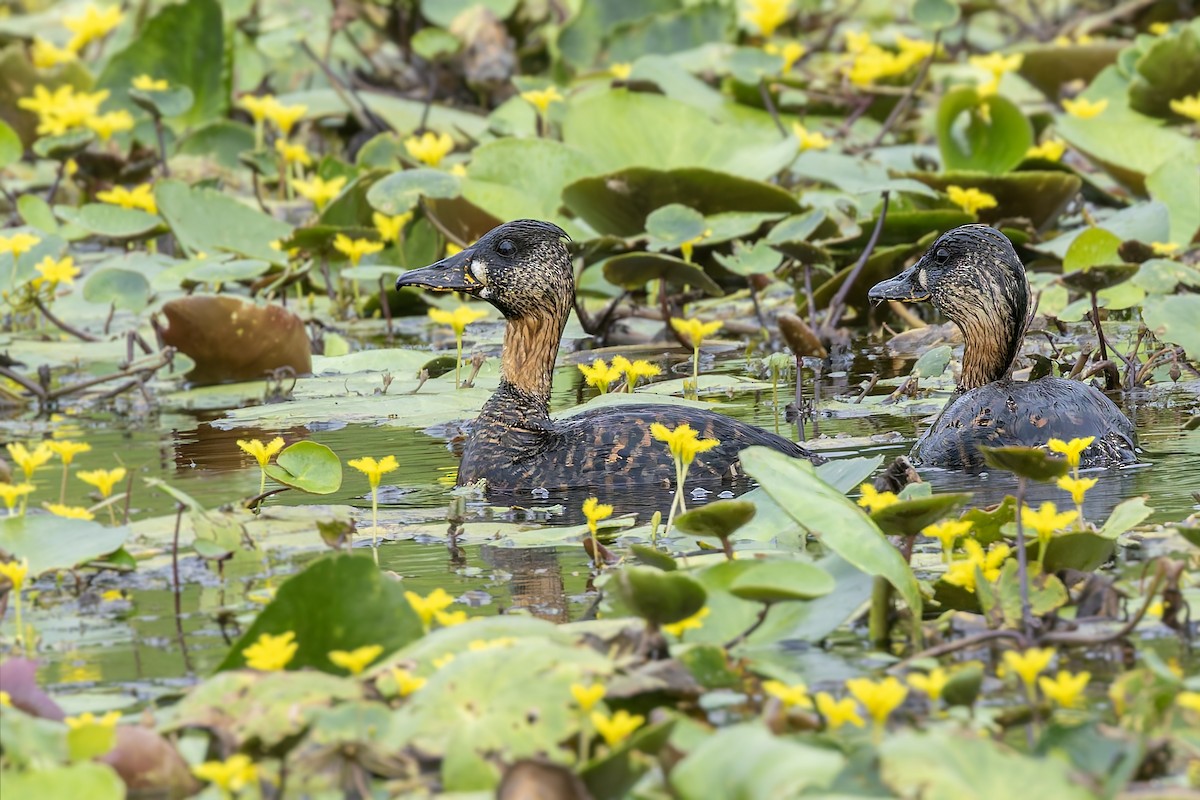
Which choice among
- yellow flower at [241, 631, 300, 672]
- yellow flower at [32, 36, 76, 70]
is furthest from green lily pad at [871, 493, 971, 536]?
yellow flower at [32, 36, 76, 70]

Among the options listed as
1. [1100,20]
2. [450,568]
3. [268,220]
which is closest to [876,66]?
[1100,20]

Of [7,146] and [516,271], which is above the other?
[7,146]

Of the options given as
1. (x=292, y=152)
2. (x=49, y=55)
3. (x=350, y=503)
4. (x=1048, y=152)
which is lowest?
(x=350, y=503)

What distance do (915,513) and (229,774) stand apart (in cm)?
172

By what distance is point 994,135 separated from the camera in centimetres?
1024

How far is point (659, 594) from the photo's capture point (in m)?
3.79

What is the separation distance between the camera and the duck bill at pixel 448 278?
7148 mm

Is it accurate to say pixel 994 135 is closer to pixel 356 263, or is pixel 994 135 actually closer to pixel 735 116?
pixel 735 116

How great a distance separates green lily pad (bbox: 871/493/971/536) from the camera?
4.21 m

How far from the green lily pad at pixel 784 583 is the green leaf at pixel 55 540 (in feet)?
4.83

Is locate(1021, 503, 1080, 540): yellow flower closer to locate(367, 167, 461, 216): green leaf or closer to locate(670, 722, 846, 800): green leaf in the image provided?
locate(670, 722, 846, 800): green leaf

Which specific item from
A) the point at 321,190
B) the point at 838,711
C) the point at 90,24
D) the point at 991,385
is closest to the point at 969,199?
the point at 991,385

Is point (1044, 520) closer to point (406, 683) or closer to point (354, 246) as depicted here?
point (406, 683)

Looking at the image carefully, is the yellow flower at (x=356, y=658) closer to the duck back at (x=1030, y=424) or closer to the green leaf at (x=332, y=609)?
the green leaf at (x=332, y=609)
